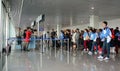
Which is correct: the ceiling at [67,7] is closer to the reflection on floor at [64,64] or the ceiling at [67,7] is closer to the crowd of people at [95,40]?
the crowd of people at [95,40]

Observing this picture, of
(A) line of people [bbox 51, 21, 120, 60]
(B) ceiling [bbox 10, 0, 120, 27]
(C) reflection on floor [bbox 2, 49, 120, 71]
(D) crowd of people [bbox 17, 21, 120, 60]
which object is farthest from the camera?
(B) ceiling [bbox 10, 0, 120, 27]

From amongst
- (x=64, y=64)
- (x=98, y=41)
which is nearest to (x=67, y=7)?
(x=98, y=41)

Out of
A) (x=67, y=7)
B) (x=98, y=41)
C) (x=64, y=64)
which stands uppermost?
(x=67, y=7)

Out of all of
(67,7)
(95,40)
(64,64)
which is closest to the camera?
(64,64)

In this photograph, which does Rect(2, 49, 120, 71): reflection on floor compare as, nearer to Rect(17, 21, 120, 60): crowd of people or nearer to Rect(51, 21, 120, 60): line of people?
Rect(17, 21, 120, 60): crowd of people

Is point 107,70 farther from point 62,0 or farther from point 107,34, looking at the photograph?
point 62,0

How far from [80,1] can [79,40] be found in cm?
279

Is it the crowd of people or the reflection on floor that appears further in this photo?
the crowd of people

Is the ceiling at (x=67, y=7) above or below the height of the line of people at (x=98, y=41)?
above

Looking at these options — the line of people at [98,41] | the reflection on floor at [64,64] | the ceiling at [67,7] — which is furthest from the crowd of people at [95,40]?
the ceiling at [67,7]

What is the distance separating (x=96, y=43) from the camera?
46.5 ft

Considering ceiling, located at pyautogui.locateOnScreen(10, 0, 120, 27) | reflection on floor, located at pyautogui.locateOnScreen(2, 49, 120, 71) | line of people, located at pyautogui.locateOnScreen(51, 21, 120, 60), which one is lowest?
reflection on floor, located at pyautogui.locateOnScreen(2, 49, 120, 71)

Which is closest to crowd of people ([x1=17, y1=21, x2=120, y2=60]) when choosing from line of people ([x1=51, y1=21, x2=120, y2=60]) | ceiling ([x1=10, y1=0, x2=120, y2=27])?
line of people ([x1=51, y1=21, x2=120, y2=60])

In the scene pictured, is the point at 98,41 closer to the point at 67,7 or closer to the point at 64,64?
the point at 64,64
